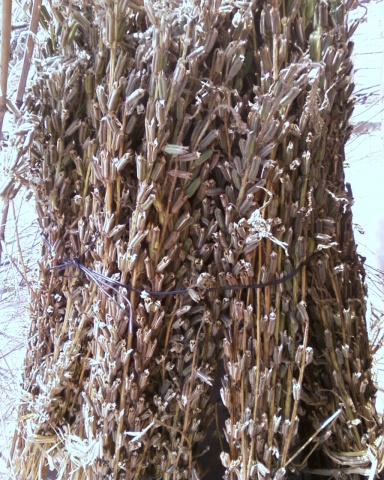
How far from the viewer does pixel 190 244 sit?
2.00ft

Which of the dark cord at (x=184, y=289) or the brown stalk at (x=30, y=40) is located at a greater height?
the brown stalk at (x=30, y=40)

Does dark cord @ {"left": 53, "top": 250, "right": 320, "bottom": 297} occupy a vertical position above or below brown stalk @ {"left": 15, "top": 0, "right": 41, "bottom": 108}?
below

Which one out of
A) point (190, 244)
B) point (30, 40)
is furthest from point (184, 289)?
point (30, 40)

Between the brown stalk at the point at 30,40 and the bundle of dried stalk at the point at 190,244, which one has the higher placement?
the brown stalk at the point at 30,40

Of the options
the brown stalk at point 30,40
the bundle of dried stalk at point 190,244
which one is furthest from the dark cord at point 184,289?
the brown stalk at point 30,40

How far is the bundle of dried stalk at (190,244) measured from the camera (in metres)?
0.57

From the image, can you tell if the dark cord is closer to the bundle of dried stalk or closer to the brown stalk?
the bundle of dried stalk

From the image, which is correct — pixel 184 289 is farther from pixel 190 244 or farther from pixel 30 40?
pixel 30 40

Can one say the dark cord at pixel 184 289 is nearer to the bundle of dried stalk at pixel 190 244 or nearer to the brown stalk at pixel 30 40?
the bundle of dried stalk at pixel 190 244

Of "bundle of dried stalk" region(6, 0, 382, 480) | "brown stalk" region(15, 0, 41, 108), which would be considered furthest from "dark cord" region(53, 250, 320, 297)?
"brown stalk" region(15, 0, 41, 108)

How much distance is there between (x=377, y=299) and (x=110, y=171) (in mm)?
592

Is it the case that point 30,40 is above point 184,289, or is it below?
above

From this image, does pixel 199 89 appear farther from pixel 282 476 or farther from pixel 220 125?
pixel 282 476

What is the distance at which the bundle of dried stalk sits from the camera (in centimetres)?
57
